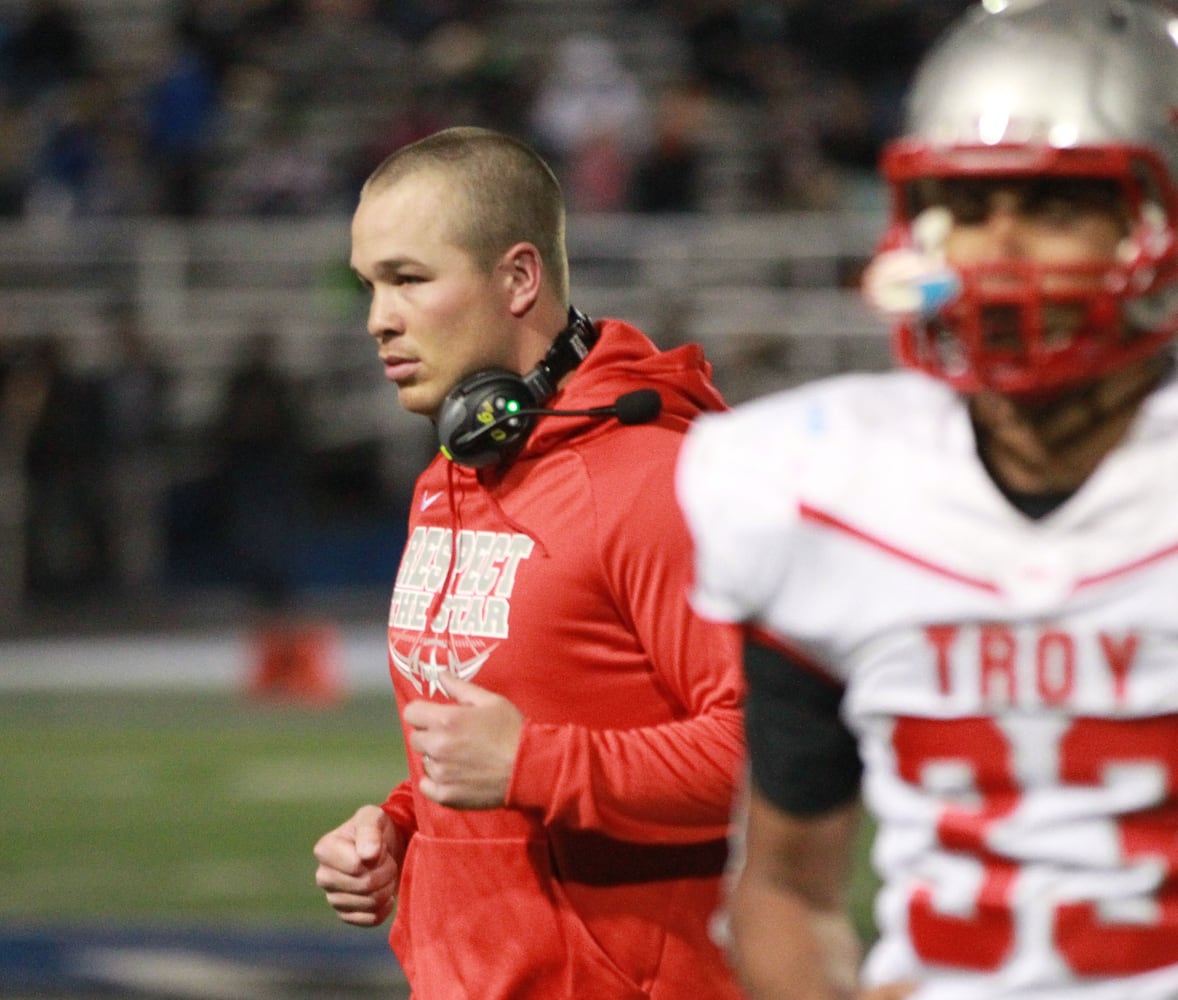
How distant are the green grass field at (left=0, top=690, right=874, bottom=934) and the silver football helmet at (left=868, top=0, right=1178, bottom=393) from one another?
4.46 m

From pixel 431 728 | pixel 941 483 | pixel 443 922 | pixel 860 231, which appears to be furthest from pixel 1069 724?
pixel 860 231

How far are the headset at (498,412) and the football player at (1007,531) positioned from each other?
0.89 metres

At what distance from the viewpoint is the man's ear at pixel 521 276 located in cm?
272

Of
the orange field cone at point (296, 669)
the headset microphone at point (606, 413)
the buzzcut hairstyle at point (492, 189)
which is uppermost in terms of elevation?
the buzzcut hairstyle at point (492, 189)

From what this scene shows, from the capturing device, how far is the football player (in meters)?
1.59

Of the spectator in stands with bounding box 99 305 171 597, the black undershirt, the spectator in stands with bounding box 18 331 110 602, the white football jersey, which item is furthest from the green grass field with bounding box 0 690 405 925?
the white football jersey

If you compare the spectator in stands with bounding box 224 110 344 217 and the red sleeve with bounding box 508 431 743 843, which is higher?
the red sleeve with bounding box 508 431 743 843

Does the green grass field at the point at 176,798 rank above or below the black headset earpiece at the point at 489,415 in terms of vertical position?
below

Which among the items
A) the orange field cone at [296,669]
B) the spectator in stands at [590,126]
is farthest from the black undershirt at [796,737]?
the spectator in stands at [590,126]

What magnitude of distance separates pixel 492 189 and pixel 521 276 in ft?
0.36

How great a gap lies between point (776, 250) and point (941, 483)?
11549 millimetres

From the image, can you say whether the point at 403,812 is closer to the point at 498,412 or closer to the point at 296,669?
the point at 498,412

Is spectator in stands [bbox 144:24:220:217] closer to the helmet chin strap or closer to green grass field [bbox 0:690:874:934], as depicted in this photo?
green grass field [bbox 0:690:874:934]

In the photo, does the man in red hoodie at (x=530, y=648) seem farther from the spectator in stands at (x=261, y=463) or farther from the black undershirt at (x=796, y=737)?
the spectator in stands at (x=261, y=463)
